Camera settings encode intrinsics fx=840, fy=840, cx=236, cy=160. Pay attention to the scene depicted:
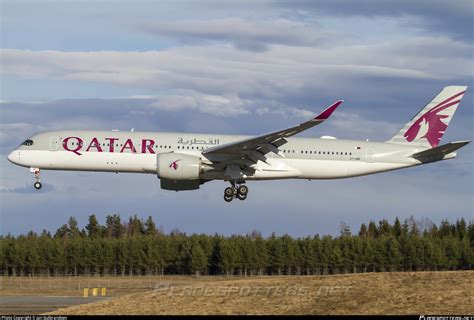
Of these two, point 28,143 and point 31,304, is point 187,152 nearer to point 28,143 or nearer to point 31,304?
point 28,143

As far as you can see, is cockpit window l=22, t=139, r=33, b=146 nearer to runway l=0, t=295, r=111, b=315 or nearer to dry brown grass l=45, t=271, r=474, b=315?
runway l=0, t=295, r=111, b=315

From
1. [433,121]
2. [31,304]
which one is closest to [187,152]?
[31,304]

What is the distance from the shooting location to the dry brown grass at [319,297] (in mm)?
27109

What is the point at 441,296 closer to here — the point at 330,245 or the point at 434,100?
the point at 434,100

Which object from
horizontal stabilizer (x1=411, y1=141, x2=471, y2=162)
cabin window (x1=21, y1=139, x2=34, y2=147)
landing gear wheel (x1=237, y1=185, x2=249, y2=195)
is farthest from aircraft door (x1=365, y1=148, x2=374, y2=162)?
cabin window (x1=21, y1=139, x2=34, y2=147)

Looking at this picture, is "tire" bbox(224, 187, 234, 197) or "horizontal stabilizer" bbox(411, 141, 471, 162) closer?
"horizontal stabilizer" bbox(411, 141, 471, 162)

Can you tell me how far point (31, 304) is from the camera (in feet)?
129

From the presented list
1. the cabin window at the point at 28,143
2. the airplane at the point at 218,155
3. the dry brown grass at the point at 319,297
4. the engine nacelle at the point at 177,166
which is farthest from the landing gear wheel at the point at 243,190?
the dry brown grass at the point at 319,297

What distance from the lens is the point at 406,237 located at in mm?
87688

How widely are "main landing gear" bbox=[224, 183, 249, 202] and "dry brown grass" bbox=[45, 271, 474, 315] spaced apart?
52.3ft

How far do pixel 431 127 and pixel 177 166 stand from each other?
1685 cm

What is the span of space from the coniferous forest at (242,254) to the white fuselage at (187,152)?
124 ft

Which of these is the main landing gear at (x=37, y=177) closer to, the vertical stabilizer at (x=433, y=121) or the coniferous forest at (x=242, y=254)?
the vertical stabilizer at (x=433, y=121)

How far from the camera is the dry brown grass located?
27109mm
